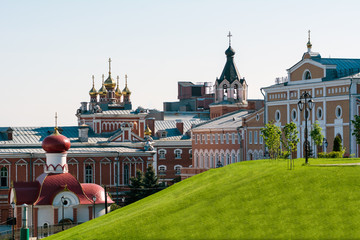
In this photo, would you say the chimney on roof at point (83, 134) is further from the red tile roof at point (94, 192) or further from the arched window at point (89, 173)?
the red tile roof at point (94, 192)

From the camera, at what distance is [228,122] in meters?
108

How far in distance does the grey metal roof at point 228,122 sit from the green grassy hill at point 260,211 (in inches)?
2311

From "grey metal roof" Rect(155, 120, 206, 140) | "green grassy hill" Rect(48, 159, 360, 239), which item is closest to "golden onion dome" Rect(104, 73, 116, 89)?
"grey metal roof" Rect(155, 120, 206, 140)

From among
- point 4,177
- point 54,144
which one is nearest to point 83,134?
point 4,177

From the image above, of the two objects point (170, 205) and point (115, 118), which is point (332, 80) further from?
point (115, 118)

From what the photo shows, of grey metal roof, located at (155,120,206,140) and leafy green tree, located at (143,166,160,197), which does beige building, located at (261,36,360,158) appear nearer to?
leafy green tree, located at (143,166,160,197)

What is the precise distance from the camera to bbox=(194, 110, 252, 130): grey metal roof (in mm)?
104938

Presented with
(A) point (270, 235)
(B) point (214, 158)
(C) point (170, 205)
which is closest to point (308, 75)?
(B) point (214, 158)

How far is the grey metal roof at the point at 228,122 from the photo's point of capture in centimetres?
10494

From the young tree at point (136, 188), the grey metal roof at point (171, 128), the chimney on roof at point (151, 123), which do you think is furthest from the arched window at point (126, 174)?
the chimney on roof at point (151, 123)

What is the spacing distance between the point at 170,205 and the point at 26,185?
4280cm

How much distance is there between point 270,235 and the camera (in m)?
36.5

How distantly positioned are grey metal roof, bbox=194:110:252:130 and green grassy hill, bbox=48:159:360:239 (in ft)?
193

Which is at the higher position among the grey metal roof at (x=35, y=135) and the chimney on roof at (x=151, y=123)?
the chimney on roof at (x=151, y=123)
